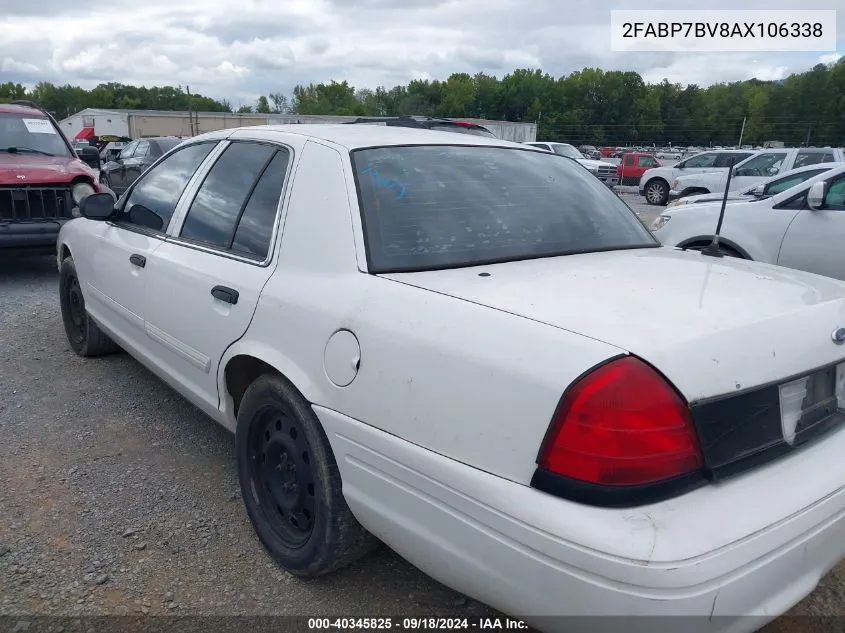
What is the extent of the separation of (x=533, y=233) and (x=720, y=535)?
138 centimetres

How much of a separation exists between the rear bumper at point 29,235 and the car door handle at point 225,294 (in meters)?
5.73

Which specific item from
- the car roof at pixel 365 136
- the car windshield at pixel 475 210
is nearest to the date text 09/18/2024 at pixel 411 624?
the car windshield at pixel 475 210

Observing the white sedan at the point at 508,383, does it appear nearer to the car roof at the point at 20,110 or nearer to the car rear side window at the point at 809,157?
the car roof at the point at 20,110

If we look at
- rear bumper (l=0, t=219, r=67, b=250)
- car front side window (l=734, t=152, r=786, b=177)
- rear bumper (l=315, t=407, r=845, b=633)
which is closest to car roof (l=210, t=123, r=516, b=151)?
rear bumper (l=315, t=407, r=845, b=633)

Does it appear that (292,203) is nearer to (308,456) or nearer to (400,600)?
(308,456)

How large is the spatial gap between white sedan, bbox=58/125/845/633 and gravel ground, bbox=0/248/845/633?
0.69 ft

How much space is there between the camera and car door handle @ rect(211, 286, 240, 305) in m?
2.76

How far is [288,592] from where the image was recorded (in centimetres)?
256

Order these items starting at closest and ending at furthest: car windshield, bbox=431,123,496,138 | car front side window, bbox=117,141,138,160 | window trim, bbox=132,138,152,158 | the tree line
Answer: car windshield, bbox=431,123,496,138, window trim, bbox=132,138,152,158, car front side window, bbox=117,141,138,160, the tree line

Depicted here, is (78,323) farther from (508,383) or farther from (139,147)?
(139,147)

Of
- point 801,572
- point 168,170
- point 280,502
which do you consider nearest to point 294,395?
point 280,502

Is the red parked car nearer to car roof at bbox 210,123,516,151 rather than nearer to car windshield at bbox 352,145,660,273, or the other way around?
car roof at bbox 210,123,516,151

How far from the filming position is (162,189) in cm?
379

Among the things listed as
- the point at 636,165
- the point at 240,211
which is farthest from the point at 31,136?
the point at 636,165
